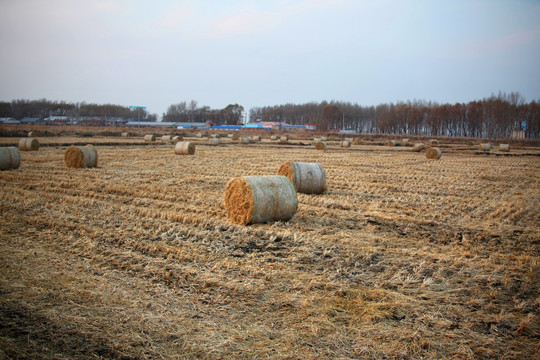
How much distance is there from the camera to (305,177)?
1312cm

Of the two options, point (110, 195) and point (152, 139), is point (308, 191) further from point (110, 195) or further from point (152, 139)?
point (152, 139)

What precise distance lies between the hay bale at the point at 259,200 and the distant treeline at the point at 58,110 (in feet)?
489

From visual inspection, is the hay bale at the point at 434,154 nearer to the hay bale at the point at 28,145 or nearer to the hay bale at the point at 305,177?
the hay bale at the point at 305,177

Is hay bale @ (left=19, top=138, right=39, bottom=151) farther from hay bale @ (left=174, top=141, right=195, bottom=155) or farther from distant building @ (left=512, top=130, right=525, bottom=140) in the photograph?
distant building @ (left=512, top=130, right=525, bottom=140)

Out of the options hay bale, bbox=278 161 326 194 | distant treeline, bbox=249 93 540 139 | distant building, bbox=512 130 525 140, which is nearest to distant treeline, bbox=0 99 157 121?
distant treeline, bbox=249 93 540 139

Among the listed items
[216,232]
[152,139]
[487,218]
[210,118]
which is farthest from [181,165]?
[210,118]

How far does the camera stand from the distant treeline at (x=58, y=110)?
138000 mm

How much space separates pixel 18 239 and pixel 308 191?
848 centimetres

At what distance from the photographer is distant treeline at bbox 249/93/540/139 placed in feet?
311

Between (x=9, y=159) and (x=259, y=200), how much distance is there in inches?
527

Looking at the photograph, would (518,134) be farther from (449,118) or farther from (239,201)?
(239,201)

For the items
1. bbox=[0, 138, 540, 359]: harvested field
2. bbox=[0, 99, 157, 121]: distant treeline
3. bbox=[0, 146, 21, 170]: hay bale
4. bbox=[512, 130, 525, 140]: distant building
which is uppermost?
bbox=[0, 99, 157, 121]: distant treeline

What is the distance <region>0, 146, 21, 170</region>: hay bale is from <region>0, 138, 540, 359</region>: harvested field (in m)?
6.70

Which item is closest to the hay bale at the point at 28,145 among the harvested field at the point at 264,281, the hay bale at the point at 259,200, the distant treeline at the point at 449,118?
the harvested field at the point at 264,281
